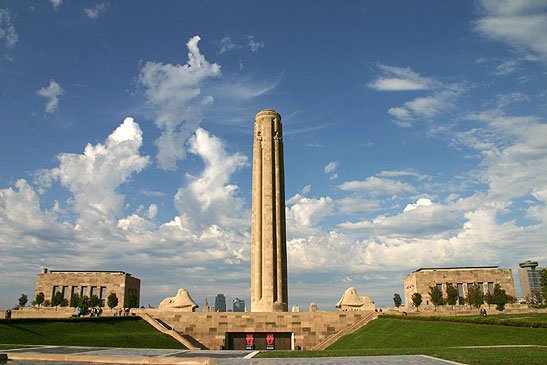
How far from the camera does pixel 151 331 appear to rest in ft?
141

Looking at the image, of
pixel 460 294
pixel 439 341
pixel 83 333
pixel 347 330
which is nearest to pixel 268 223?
pixel 347 330

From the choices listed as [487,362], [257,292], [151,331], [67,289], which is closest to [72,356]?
[487,362]

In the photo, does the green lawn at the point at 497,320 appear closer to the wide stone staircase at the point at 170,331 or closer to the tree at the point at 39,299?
the wide stone staircase at the point at 170,331

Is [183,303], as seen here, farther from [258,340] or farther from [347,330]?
[347,330]

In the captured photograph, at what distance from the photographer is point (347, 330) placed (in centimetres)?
4644

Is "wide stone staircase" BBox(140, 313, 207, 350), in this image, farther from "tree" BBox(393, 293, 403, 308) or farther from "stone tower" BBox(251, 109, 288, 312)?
"tree" BBox(393, 293, 403, 308)

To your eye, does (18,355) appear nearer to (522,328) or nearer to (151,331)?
(151,331)

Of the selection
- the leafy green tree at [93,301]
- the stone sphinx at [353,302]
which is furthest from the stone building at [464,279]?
the leafy green tree at [93,301]

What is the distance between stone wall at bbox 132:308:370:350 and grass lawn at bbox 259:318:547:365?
3465 millimetres

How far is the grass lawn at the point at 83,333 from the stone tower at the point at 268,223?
1752 centimetres

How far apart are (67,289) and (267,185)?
4051 centimetres

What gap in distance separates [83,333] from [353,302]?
37.2 meters

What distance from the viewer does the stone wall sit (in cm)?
4741

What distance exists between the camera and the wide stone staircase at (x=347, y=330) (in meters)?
44.4
